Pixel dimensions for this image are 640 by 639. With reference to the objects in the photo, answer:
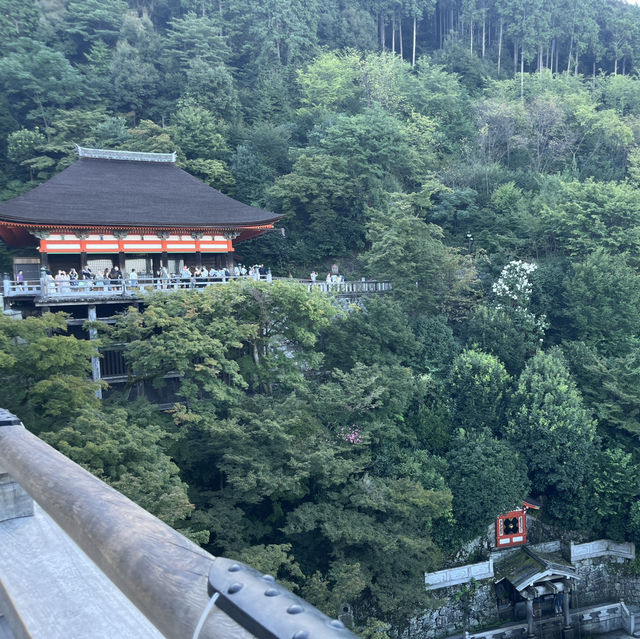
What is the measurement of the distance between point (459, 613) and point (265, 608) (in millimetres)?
17312

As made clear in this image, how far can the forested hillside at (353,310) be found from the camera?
43.8 feet

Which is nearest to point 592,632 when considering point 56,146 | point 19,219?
point 19,219

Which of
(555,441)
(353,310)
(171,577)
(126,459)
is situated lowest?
(555,441)

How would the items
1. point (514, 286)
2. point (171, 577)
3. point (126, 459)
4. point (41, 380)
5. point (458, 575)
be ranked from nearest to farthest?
point (171, 577) < point (126, 459) < point (41, 380) < point (458, 575) < point (514, 286)

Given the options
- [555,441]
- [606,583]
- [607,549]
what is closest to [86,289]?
[555,441]

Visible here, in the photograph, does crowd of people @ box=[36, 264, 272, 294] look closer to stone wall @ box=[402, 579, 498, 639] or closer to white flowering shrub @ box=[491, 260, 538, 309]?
white flowering shrub @ box=[491, 260, 538, 309]

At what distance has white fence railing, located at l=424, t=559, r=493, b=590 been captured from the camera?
15352 mm

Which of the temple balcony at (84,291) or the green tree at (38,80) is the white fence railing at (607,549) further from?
the green tree at (38,80)

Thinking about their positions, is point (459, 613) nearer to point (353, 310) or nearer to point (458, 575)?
point (458, 575)

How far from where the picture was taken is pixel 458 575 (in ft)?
51.6

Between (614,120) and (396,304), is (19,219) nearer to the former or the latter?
(396,304)

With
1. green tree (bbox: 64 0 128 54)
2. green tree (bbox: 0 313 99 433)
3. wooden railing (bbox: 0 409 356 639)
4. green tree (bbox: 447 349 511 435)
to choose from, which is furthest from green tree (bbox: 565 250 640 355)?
green tree (bbox: 64 0 128 54)

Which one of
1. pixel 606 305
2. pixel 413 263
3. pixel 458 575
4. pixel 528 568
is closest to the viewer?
pixel 458 575

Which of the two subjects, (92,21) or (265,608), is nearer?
(265,608)
